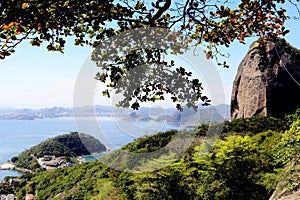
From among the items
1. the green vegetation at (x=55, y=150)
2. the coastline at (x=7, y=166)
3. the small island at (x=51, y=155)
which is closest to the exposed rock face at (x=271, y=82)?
the small island at (x=51, y=155)

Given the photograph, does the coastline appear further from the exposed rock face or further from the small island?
the exposed rock face

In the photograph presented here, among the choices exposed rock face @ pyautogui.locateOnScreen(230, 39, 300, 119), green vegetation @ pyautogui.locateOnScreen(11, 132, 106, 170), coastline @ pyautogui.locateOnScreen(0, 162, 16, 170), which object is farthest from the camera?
coastline @ pyautogui.locateOnScreen(0, 162, 16, 170)

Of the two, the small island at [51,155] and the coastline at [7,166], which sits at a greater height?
the small island at [51,155]

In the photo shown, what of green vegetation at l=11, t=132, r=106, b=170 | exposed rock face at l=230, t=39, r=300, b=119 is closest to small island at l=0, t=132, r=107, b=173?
green vegetation at l=11, t=132, r=106, b=170

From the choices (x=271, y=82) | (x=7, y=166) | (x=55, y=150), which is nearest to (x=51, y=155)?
(x=55, y=150)

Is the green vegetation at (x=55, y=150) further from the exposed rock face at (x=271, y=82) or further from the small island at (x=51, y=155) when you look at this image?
the exposed rock face at (x=271, y=82)

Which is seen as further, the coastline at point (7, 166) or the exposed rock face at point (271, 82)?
the coastline at point (7, 166)

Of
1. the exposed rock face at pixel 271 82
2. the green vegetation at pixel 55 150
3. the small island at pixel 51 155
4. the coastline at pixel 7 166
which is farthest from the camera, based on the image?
the coastline at pixel 7 166

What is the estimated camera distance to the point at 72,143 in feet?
208

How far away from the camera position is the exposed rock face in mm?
20422

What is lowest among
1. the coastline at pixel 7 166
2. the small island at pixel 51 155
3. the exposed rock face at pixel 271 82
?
the coastline at pixel 7 166

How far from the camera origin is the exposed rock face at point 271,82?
20.4 m

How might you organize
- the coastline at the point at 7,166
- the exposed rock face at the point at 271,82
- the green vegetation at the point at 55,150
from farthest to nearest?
the coastline at the point at 7,166 → the green vegetation at the point at 55,150 → the exposed rock face at the point at 271,82

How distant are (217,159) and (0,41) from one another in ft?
23.8
